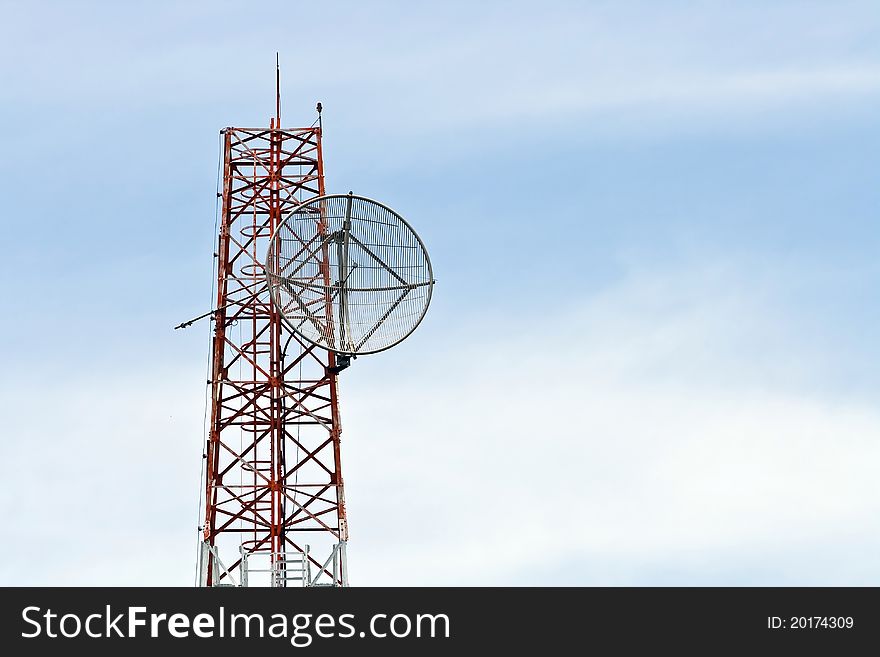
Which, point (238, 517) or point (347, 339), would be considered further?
point (238, 517)

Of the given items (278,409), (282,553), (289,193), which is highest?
(289,193)

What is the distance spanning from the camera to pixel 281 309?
61.2 m

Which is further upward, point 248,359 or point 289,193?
point 289,193

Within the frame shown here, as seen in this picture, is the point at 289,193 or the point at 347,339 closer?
the point at 347,339

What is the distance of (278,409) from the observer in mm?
68938
